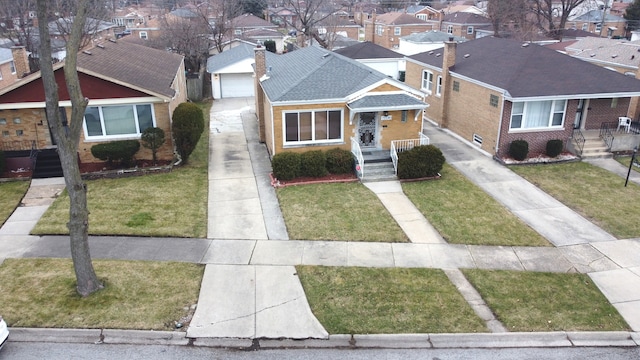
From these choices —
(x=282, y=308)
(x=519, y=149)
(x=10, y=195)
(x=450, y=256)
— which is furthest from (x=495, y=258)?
(x=10, y=195)

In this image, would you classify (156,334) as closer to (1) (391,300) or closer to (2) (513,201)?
(1) (391,300)

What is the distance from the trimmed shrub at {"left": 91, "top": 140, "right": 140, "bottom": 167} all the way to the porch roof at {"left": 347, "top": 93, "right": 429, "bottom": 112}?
28.6 ft

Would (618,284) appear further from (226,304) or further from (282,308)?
(226,304)

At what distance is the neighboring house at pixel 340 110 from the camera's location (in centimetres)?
1923

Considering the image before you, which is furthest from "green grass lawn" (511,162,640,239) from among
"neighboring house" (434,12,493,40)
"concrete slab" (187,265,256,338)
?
"neighboring house" (434,12,493,40)

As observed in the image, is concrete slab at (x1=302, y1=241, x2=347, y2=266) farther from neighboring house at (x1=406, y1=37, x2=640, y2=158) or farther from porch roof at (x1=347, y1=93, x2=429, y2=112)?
neighboring house at (x1=406, y1=37, x2=640, y2=158)

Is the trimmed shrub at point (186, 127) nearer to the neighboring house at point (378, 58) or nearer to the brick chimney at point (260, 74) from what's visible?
the brick chimney at point (260, 74)

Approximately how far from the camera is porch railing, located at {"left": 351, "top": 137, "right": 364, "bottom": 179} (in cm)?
1909

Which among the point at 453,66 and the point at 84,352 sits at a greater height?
the point at 453,66

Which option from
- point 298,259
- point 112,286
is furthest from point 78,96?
point 298,259

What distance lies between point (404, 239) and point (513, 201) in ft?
17.8

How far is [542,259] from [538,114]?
10.3 metres

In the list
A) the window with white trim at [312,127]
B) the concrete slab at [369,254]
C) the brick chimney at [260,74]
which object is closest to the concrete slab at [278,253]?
the concrete slab at [369,254]

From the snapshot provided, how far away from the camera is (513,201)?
681 inches
